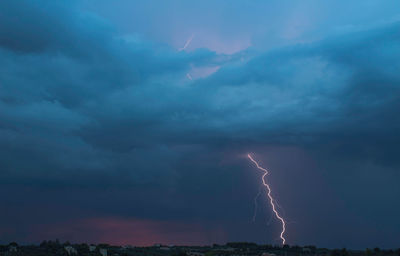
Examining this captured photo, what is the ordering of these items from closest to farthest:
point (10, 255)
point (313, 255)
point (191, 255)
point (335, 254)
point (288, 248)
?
1. point (10, 255)
2. point (335, 254)
3. point (191, 255)
4. point (313, 255)
5. point (288, 248)

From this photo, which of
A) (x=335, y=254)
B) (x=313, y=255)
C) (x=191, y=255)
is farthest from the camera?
(x=313, y=255)

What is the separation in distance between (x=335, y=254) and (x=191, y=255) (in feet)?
60.0

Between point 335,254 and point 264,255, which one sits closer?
point 335,254

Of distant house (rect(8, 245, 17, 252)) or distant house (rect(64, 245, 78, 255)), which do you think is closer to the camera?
distant house (rect(64, 245, 78, 255))

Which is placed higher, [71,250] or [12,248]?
[12,248]

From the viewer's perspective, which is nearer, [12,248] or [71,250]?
[71,250]

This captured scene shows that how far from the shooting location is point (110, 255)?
57344 mm

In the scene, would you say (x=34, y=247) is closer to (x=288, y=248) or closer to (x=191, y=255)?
(x=191, y=255)

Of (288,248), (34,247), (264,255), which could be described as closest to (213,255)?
(264,255)

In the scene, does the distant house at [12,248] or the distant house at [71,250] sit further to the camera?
the distant house at [12,248]

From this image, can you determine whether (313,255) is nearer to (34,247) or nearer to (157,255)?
(157,255)

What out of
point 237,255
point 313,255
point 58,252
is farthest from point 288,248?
point 58,252

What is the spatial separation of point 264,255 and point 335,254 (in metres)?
9.90

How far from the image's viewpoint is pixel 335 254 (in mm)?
55969
